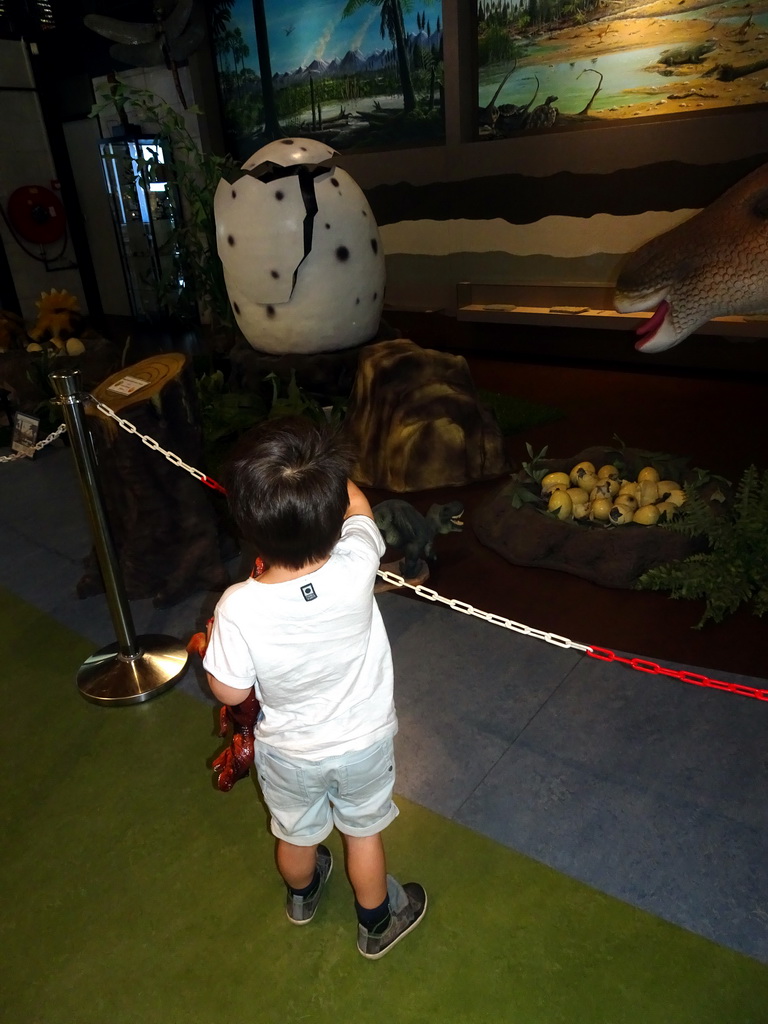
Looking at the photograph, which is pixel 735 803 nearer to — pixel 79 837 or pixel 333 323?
pixel 79 837

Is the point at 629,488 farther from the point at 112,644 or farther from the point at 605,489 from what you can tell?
the point at 112,644

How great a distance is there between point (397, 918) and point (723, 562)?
1.51 meters

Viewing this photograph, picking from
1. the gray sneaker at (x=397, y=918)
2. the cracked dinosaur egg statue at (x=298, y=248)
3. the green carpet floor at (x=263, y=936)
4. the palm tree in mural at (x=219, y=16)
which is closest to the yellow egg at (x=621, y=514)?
the green carpet floor at (x=263, y=936)

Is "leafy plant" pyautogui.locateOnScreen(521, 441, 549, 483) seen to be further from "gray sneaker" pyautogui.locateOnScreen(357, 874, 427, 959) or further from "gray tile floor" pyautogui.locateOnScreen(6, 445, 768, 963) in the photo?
"gray sneaker" pyautogui.locateOnScreen(357, 874, 427, 959)

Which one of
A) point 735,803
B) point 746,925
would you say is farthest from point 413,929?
point 735,803

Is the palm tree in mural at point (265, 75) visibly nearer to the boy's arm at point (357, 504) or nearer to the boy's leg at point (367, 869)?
the boy's arm at point (357, 504)

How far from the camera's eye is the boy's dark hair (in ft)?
3.21

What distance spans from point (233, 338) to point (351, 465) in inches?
152

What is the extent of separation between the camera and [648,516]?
2.45 metres

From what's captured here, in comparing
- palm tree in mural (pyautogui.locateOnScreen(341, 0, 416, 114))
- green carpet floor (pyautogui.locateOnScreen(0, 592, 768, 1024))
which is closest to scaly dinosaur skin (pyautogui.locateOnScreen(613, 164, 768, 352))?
green carpet floor (pyautogui.locateOnScreen(0, 592, 768, 1024))

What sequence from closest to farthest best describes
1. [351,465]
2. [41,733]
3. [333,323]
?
1. [351,465]
2. [41,733]
3. [333,323]

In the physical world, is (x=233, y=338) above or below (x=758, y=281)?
below

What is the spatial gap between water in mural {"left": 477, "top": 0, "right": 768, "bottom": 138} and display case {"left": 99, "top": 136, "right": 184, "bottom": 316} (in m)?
2.93

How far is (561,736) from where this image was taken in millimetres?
1829
